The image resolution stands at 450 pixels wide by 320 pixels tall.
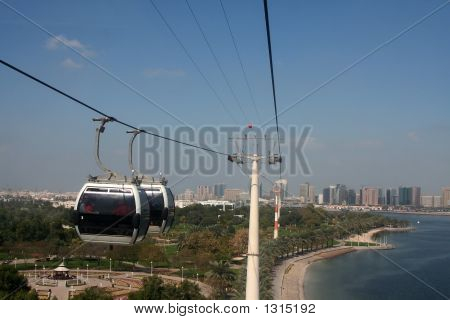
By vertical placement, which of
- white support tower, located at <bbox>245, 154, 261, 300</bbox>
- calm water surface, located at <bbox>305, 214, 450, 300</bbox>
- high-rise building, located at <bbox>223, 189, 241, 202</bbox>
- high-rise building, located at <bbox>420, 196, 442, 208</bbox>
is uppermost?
white support tower, located at <bbox>245, 154, 261, 300</bbox>

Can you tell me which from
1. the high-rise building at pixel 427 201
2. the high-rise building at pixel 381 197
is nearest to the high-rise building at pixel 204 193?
the high-rise building at pixel 381 197

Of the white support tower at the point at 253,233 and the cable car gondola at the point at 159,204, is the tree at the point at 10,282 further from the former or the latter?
the white support tower at the point at 253,233

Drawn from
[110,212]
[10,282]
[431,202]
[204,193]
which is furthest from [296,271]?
[431,202]

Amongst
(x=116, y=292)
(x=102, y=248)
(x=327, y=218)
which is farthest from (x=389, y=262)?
(x=327, y=218)

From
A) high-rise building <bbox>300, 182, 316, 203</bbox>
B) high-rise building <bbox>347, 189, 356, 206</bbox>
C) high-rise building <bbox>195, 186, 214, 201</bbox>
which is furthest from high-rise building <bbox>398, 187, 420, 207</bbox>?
high-rise building <bbox>195, 186, 214, 201</bbox>

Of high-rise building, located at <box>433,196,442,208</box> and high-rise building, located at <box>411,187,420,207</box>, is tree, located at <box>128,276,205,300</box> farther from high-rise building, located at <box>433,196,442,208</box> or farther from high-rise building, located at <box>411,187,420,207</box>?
high-rise building, located at <box>433,196,442,208</box>

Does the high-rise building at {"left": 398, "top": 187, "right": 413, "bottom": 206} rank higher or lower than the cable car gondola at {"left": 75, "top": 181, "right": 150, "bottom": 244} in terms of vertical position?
lower
